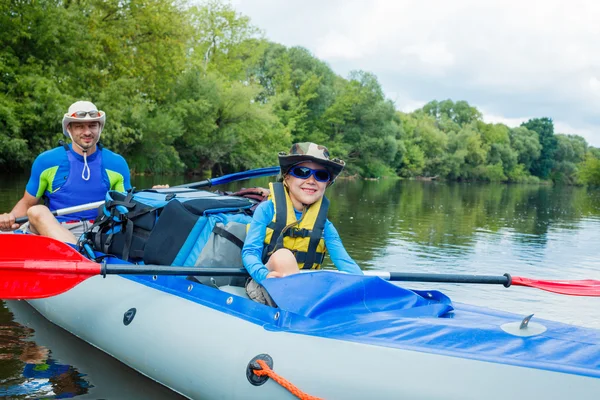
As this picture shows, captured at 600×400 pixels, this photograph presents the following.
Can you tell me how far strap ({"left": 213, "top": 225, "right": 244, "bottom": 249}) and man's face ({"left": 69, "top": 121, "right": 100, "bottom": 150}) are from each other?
1891 millimetres

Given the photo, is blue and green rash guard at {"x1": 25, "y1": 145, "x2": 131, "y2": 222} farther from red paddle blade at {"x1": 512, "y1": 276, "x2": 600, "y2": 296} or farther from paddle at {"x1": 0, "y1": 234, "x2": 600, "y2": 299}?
red paddle blade at {"x1": 512, "y1": 276, "x2": 600, "y2": 296}

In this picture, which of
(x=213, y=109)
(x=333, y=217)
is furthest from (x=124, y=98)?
(x=333, y=217)

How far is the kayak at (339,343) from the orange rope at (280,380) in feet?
0.05

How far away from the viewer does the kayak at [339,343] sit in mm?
2734

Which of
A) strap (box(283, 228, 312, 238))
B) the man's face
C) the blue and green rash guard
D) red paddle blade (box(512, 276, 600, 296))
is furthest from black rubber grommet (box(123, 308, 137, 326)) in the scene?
red paddle blade (box(512, 276, 600, 296))

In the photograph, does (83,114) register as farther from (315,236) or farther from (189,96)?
(189,96)

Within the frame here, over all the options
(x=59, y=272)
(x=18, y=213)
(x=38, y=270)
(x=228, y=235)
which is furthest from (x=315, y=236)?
(x=18, y=213)

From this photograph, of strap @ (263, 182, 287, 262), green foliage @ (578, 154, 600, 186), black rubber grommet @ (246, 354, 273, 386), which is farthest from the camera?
green foliage @ (578, 154, 600, 186)

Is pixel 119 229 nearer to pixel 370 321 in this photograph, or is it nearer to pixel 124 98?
pixel 370 321

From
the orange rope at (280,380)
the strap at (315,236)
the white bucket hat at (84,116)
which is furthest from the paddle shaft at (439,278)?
the white bucket hat at (84,116)

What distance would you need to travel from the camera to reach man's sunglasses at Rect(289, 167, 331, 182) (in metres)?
3.92

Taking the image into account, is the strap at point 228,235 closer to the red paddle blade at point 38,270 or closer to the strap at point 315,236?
the strap at point 315,236

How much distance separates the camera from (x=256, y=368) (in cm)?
318

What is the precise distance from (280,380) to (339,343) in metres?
0.34
